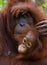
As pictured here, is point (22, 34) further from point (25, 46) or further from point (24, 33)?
point (25, 46)

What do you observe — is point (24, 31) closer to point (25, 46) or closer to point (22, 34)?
point (22, 34)

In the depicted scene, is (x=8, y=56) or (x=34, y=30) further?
(x=8, y=56)

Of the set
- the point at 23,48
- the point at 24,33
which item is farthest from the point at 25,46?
the point at 24,33

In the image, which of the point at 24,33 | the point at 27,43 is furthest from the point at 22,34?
the point at 27,43

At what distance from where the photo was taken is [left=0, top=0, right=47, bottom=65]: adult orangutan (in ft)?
7.88

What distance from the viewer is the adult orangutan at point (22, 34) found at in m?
2.40

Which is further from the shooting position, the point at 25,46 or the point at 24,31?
the point at 24,31

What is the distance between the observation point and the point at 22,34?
8.25 feet

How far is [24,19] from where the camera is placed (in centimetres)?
268

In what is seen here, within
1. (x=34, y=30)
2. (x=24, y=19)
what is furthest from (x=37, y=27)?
(x=24, y=19)

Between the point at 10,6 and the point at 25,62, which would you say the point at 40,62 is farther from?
the point at 10,6

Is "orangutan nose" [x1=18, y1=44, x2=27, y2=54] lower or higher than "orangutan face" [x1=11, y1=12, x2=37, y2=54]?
lower

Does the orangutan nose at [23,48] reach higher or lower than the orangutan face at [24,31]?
lower

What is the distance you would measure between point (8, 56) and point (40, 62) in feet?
0.91
